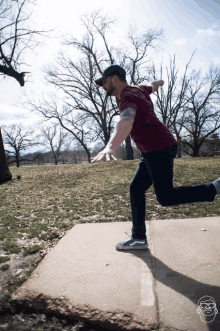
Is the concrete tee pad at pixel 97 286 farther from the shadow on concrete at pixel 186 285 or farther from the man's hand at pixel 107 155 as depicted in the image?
the man's hand at pixel 107 155

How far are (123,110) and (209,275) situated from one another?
5.15 ft

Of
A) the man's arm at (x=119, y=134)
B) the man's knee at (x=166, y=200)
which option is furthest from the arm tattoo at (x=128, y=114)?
the man's knee at (x=166, y=200)

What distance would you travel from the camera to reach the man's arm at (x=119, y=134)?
1.64 m

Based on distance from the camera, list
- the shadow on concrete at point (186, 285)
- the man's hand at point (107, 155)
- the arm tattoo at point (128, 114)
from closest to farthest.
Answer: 1. the shadow on concrete at point (186, 285)
2. the man's hand at point (107, 155)
3. the arm tattoo at point (128, 114)

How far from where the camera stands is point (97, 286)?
175 centimetres

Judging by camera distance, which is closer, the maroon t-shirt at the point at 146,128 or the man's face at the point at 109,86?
the maroon t-shirt at the point at 146,128

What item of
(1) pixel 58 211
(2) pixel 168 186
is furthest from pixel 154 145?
(1) pixel 58 211

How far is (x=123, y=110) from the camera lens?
6.27ft

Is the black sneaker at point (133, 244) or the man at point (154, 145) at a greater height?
the man at point (154, 145)

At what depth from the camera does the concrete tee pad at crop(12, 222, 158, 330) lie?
1452 mm

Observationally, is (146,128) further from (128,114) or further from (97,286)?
(97,286)

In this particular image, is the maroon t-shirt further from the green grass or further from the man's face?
the green grass

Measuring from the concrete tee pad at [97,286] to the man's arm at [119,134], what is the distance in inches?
41.0

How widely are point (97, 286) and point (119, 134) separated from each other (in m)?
1.26
